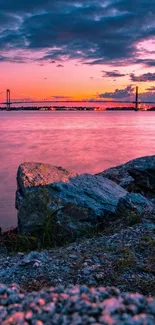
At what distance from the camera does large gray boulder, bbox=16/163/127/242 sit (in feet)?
Result: 22.9

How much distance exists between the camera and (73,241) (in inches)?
263

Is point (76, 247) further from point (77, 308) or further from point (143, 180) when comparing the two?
point (143, 180)

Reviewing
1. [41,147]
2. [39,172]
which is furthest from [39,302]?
[41,147]

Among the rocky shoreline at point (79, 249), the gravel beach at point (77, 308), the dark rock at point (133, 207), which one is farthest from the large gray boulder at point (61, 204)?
the gravel beach at point (77, 308)

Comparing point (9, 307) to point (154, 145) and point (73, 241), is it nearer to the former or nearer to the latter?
point (73, 241)

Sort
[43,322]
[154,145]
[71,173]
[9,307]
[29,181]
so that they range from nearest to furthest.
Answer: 1. [43,322]
2. [9,307]
3. [29,181]
4. [71,173]
5. [154,145]

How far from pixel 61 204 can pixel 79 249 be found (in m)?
1.56

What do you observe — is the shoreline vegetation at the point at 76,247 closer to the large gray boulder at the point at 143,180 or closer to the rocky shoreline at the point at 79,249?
the rocky shoreline at the point at 79,249

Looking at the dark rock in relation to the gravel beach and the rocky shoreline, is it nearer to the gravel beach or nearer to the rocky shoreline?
the rocky shoreline

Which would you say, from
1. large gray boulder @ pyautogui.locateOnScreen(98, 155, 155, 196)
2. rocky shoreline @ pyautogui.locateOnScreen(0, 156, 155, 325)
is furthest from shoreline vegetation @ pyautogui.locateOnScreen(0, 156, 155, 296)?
large gray boulder @ pyautogui.locateOnScreen(98, 155, 155, 196)

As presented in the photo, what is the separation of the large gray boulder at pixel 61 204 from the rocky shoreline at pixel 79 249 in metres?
0.02

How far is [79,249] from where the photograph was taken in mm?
5734

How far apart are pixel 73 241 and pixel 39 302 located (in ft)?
11.3

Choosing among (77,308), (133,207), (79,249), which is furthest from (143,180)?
(77,308)
